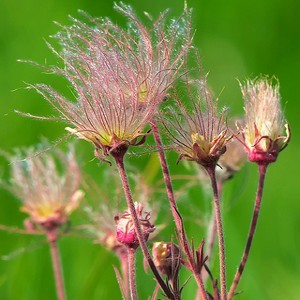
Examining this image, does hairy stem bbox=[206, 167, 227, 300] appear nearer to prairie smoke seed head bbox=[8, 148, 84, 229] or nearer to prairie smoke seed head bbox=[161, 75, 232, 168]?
Answer: prairie smoke seed head bbox=[161, 75, 232, 168]

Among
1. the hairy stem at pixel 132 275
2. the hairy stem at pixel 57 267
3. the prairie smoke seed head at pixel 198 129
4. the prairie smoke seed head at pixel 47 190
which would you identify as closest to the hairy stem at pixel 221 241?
the prairie smoke seed head at pixel 198 129

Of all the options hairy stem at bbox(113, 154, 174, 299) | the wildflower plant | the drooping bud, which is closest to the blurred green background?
the wildflower plant

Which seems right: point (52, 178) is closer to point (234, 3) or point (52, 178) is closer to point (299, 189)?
point (299, 189)

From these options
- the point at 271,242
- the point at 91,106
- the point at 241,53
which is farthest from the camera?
the point at 241,53

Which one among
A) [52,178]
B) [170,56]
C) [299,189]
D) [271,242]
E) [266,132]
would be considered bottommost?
[266,132]

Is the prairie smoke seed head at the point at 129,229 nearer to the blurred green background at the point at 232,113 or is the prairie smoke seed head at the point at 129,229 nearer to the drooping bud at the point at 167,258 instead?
the drooping bud at the point at 167,258

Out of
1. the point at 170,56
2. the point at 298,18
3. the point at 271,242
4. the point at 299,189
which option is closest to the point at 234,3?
the point at 298,18
